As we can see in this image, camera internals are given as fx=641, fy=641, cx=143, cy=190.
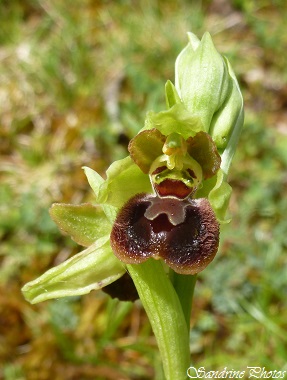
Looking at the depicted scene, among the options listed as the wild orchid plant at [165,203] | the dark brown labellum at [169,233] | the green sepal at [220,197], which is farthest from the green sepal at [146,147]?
the green sepal at [220,197]

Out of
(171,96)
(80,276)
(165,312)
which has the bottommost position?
(165,312)

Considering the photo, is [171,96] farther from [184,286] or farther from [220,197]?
[184,286]

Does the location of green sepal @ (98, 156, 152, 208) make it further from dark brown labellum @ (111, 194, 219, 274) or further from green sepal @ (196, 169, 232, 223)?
green sepal @ (196, 169, 232, 223)

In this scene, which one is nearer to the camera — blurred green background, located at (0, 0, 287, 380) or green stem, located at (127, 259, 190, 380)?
green stem, located at (127, 259, 190, 380)

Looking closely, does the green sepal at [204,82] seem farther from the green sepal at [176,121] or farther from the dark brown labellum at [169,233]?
the dark brown labellum at [169,233]

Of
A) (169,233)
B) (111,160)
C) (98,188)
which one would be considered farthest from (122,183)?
(111,160)

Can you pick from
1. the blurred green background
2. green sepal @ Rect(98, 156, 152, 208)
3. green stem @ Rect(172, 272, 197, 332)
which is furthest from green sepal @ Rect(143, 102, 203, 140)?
the blurred green background
